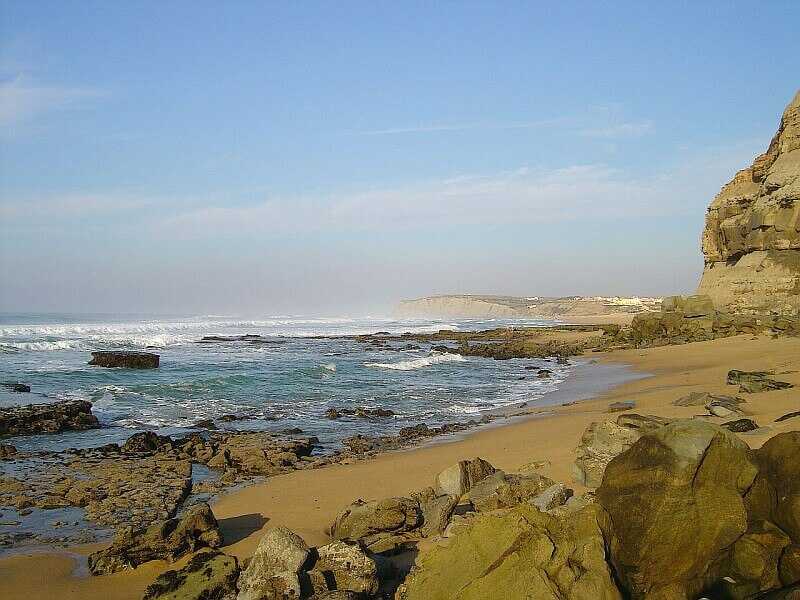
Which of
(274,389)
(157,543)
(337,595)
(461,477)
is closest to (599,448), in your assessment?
(461,477)

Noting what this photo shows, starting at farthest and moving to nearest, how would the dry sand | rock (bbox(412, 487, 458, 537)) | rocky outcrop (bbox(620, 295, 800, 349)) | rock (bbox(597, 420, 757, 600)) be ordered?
rocky outcrop (bbox(620, 295, 800, 349)) → rock (bbox(412, 487, 458, 537)) → the dry sand → rock (bbox(597, 420, 757, 600))

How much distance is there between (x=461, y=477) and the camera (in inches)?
259

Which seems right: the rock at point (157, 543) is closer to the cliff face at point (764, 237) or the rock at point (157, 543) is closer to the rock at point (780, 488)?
the rock at point (780, 488)

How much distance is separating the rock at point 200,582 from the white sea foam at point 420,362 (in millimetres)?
21739

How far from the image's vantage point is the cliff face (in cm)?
2881

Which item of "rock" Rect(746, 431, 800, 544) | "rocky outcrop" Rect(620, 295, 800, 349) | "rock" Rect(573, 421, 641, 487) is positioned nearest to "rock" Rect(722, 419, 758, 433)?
"rock" Rect(573, 421, 641, 487)

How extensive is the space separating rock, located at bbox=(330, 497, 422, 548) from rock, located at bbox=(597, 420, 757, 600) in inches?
86.1

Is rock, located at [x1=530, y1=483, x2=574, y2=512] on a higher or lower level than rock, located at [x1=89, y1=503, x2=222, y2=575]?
higher

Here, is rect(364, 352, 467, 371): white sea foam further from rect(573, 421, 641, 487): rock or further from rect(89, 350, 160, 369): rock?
rect(573, 421, 641, 487): rock

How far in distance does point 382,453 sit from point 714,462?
283 inches

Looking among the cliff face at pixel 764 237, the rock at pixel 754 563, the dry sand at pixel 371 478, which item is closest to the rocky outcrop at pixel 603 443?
the dry sand at pixel 371 478

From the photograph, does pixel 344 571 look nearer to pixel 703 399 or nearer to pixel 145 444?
pixel 145 444

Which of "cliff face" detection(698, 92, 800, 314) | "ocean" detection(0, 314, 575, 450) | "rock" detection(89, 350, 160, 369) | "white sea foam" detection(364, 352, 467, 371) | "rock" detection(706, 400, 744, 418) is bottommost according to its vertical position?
"white sea foam" detection(364, 352, 467, 371)

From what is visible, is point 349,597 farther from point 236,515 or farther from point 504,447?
point 504,447
